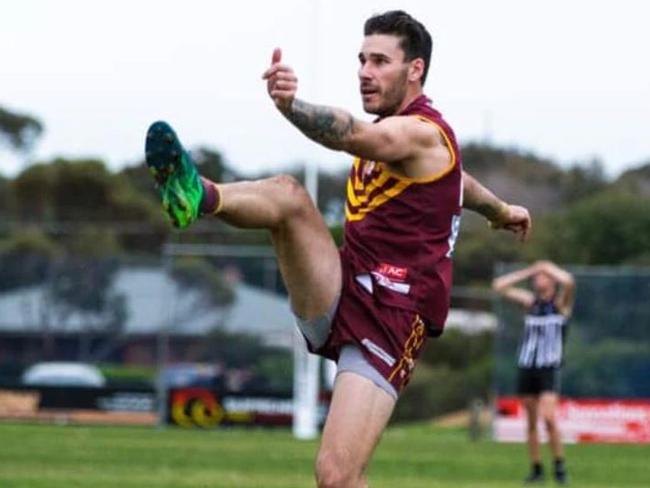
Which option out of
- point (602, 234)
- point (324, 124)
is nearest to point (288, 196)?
point (324, 124)

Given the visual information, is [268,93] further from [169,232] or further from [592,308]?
[169,232]

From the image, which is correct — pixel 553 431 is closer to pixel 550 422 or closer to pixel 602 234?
pixel 550 422

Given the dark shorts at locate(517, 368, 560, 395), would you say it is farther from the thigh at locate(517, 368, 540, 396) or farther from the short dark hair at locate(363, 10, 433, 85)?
the short dark hair at locate(363, 10, 433, 85)

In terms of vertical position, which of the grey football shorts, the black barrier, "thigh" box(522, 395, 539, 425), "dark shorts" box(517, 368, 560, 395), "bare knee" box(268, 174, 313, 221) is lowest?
the black barrier

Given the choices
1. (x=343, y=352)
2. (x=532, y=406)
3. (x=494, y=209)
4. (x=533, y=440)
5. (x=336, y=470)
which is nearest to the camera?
(x=336, y=470)

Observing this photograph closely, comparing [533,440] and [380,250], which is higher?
[380,250]

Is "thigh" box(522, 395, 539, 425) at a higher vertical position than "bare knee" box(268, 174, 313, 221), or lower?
lower

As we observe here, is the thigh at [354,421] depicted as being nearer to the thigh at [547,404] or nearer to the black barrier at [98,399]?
the thigh at [547,404]

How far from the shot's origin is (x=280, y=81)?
9703mm

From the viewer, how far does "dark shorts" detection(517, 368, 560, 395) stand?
24375 millimetres

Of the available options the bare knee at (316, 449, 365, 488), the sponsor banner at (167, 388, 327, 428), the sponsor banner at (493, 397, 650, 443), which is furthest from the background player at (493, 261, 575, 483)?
the sponsor banner at (167, 388, 327, 428)

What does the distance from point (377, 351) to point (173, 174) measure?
1.48m

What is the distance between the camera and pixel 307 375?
3747 cm

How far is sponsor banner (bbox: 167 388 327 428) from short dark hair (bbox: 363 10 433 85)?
2869 centimetres
